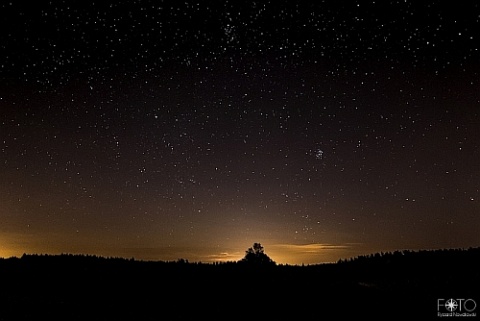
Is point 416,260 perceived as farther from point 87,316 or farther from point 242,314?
point 87,316

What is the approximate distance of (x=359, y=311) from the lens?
15062 millimetres

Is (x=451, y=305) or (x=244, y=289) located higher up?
(x=451, y=305)

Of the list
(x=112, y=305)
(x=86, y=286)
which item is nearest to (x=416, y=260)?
(x=112, y=305)

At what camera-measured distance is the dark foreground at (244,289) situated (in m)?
15.5

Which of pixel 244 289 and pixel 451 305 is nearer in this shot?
pixel 451 305

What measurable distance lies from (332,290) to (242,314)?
3.59 metres

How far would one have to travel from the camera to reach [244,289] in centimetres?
Answer: 1930

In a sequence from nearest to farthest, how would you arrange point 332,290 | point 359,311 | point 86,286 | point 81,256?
point 359,311, point 332,290, point 86,286, point 81,256

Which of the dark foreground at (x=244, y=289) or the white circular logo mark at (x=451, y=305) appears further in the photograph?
the dark foreground at (x=244, y=289)

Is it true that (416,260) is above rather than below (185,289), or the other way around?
above

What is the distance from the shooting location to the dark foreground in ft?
50.9

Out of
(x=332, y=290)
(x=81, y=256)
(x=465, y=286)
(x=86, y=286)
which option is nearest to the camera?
(x=465, y=286)

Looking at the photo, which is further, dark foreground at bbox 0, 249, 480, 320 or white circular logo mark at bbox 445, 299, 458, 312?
dark foreground at bbox 0, 249, 480, 320

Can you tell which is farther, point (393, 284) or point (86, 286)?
point (86, 286)
